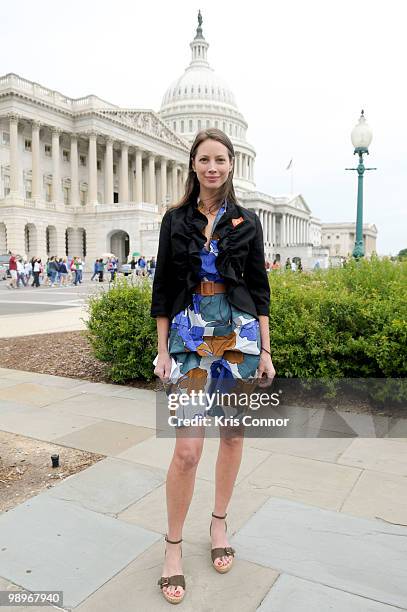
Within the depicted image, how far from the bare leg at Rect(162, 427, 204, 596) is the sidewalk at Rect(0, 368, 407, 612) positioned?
134mm

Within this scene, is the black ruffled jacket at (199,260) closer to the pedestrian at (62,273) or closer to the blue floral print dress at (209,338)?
the blue floral print dress at (209,338)

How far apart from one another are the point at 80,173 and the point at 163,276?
214ft

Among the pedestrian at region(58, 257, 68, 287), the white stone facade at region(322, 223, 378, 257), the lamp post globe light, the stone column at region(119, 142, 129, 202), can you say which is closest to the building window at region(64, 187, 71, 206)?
the stone column at region(119, 142, 129, 202)

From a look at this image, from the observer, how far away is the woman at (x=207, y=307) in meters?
2.72

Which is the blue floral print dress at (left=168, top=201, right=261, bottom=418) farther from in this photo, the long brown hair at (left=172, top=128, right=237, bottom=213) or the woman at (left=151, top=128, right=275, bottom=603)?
the long brown hair at (left=172, top=128, right=237, bottom=213)

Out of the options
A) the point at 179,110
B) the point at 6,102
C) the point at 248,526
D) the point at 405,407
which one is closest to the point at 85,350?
the point at 405,407

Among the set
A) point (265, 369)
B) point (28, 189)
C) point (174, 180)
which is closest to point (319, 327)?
point (265, 369)

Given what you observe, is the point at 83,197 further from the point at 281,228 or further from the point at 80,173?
the point at 281,228

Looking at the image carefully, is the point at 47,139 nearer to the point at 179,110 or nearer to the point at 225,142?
the point at 179,110

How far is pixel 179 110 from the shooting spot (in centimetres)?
10612

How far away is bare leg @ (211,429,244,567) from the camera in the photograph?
9.38ft

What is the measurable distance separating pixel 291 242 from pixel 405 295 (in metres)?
109

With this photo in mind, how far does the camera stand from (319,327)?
17.7ft

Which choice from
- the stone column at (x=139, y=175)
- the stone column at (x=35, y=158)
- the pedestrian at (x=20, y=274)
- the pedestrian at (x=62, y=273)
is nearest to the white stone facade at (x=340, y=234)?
the stone column at (x=139, y=175)
